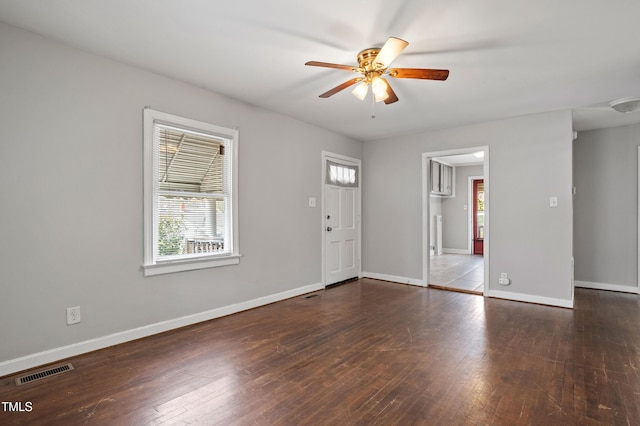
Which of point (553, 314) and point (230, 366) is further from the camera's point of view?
point (553, 314)

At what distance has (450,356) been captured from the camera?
8.90ft

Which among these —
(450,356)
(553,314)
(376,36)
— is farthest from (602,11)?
(553,314)

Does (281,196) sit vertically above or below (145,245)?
above

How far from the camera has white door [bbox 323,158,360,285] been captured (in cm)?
526

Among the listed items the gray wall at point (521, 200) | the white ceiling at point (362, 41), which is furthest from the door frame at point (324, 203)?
the white ceiling at point (362, 41)

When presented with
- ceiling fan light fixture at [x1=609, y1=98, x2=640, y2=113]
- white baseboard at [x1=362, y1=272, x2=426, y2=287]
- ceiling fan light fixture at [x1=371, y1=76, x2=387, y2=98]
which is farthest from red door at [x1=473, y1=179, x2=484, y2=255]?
ceiling fan light fixture at [x1=371, y1=76, x2=387, y2=98]

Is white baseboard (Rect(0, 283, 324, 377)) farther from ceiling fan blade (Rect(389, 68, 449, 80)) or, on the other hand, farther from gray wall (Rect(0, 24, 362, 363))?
ceiling fan blade (Rect(389, 68, 449, 80))

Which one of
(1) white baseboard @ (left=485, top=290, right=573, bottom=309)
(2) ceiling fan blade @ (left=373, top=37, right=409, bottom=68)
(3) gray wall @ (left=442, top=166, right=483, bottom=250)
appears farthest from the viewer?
(3) gray wall @ (left=442, top=166, right=483, bottom=250)

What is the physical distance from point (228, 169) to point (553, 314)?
4.18 m

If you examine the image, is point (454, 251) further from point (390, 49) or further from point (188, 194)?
point (390, 49)

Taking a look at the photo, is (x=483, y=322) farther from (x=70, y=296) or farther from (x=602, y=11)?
(x=70, y=296)

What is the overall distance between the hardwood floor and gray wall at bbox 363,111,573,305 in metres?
0.69

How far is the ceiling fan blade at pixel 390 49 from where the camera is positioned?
2.12m

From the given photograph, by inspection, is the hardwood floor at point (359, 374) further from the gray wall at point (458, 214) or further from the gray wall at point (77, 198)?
the gray wall at point (458, 214)
